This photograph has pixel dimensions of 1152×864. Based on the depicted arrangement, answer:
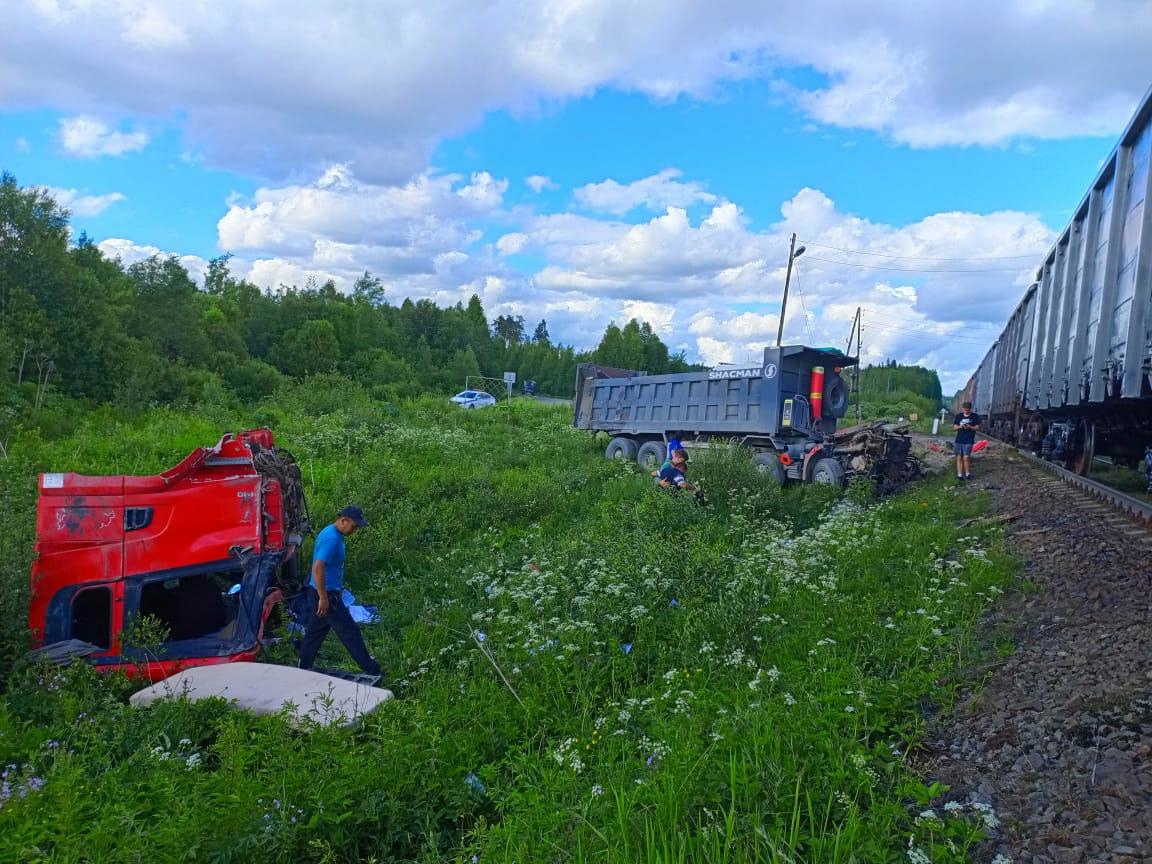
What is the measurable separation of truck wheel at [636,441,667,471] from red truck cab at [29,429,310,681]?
10669 millimetres

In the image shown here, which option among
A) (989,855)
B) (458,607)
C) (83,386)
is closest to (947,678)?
(989,855)

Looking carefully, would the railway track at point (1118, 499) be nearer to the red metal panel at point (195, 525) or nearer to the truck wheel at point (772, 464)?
the truck wheel at point (772, 464)

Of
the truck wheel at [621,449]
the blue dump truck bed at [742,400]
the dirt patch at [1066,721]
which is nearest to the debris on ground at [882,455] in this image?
the blue dump truck bed at [742,400]

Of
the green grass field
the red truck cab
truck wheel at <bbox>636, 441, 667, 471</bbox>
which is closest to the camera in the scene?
the green grass field

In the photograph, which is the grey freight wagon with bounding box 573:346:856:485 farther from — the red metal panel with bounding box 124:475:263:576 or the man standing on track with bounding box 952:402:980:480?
the red metal panel with bounding box 124:475:263:576

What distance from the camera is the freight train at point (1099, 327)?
7.11 meters

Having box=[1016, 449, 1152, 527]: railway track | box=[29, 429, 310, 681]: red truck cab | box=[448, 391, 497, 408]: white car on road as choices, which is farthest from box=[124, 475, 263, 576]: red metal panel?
box=[448, 391, 497, 408]: white car on road

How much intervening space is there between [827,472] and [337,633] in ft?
30.3

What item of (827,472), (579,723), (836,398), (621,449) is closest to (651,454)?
(621,449)

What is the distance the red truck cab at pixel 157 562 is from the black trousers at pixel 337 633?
602 millimetres

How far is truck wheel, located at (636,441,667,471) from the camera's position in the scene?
16453 millimetres

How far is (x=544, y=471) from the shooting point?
14.9 m

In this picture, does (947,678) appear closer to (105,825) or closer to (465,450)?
(105,825)

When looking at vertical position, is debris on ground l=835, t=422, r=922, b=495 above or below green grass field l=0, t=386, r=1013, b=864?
above
